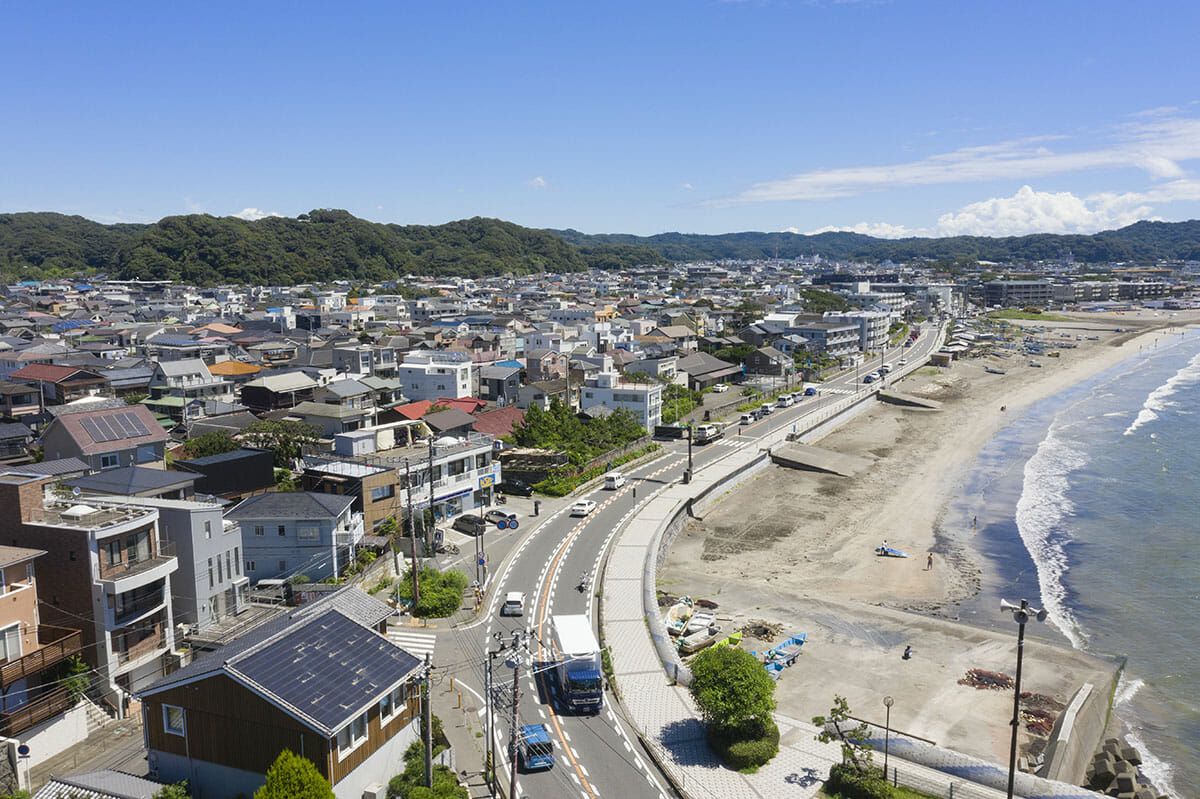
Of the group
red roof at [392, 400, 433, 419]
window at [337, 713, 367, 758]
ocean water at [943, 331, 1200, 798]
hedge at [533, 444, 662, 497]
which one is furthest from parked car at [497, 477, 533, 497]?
window at [337, 713, 367, 758]

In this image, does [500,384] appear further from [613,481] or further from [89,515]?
[89,515]

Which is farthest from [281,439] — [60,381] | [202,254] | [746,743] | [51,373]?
[202,254]

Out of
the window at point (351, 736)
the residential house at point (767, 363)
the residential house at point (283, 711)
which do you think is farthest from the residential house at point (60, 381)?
the residential house at point (767, 363)

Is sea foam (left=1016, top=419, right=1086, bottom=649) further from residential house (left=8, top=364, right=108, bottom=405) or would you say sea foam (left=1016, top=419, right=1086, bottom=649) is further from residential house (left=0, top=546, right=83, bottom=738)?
residential house (left=8, top=364, right=108, bottom=405)

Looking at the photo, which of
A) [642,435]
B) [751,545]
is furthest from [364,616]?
[642,435]

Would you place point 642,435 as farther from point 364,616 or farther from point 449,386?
point 364,616

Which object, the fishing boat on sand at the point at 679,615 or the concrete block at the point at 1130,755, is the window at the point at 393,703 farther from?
the concrete block at the point at 1130,755
